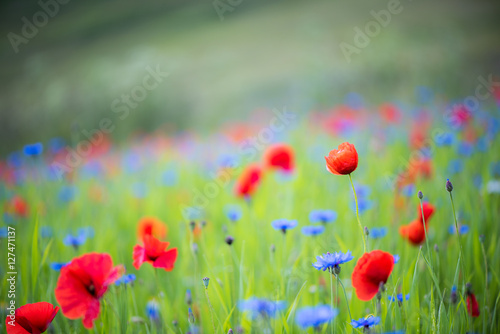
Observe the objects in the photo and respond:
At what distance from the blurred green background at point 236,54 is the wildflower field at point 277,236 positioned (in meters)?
0.40

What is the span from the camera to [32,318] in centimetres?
67

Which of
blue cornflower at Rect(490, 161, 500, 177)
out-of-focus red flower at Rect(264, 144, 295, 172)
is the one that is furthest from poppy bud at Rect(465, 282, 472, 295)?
blue cornflower at Rect(490, 161, 500, 177)

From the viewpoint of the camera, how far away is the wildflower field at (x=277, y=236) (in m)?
0.72

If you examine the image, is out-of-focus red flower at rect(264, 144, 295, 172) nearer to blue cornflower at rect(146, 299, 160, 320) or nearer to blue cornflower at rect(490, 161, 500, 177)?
blue cornflower at rect(146, 299, 160, 320)

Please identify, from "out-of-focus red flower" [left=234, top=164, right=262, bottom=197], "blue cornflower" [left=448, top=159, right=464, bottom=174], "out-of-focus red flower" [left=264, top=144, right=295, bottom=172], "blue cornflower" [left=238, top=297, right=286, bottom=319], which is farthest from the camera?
"blue cornflower" [left=448, top=159, right=464, bottom=174]

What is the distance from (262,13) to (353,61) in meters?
1.22

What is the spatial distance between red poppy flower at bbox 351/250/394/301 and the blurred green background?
70.6 inches

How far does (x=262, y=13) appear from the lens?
9.46ft

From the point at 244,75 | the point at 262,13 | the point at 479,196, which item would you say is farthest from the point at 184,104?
the point at 479,196

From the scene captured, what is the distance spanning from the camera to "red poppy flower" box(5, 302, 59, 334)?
0.66 metres

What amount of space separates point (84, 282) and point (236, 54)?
3483 mm
